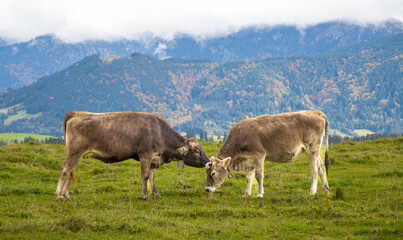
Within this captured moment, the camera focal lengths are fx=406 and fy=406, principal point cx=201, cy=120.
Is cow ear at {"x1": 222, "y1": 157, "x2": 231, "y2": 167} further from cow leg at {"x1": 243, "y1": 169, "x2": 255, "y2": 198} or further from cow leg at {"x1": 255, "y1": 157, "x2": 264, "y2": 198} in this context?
cow leg at {"x1": 243, "y1": 169, "x2": 255, "y2": 198}

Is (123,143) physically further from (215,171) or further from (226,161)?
(226,161)

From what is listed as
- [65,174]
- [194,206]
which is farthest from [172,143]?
[65,174]

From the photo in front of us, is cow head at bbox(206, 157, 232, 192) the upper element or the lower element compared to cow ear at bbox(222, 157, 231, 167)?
lower

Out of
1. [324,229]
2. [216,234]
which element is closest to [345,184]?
[324,229]

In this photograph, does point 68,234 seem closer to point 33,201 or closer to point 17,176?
point 33,201

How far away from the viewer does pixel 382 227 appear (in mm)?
13766

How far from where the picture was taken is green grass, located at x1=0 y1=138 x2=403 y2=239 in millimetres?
13406

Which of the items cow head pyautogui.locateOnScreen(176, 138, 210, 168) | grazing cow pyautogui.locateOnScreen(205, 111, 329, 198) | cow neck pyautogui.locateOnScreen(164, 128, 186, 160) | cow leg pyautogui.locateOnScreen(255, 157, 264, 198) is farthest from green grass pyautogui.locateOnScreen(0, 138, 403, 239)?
cow neck pyautogui.locateOnScreen(164, 128, 186, 160)

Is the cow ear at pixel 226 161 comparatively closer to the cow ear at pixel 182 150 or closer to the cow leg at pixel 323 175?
the cow ear at pixel 182 150

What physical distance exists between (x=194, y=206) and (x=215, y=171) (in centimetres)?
252

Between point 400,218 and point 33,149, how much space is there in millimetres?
27237

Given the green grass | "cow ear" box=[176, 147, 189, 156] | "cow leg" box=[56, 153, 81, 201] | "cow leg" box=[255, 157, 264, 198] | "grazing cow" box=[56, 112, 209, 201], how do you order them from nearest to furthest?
the green grass < "cow leg" box=[56, 153, 81, 201] < "grazing cow" box=[56, 112, 209, 201] < "cow leg" box=[255, 157, 264, 198] < "cow ear" box=[176, 147, 189, 156]

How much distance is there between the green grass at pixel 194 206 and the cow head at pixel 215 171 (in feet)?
1.97

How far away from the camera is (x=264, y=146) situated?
19.9 m
